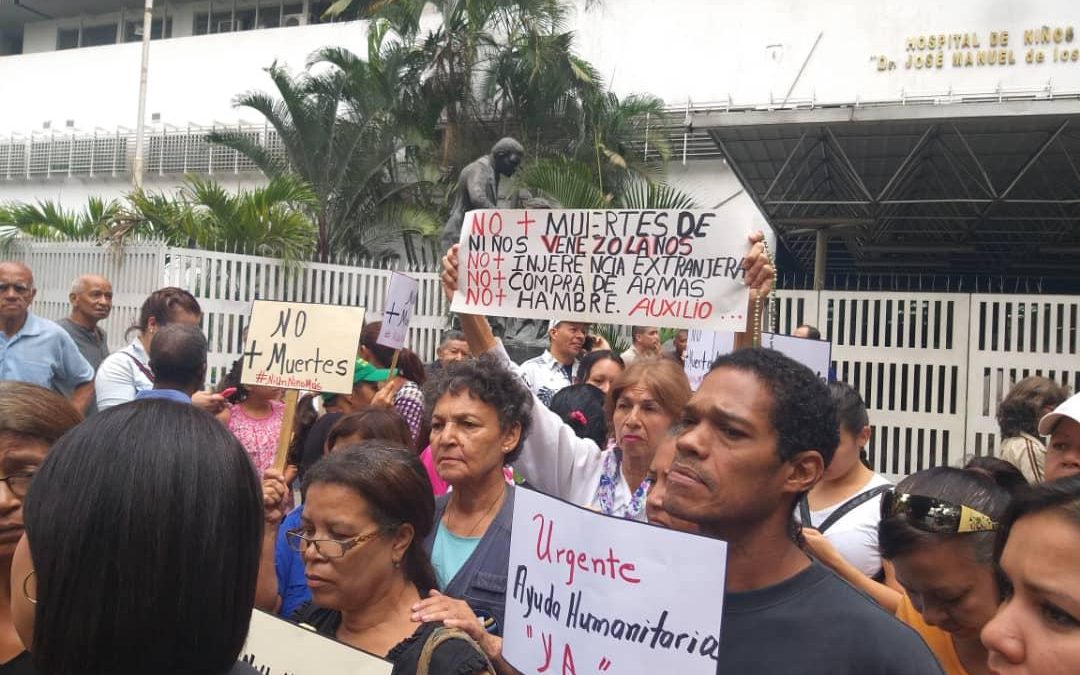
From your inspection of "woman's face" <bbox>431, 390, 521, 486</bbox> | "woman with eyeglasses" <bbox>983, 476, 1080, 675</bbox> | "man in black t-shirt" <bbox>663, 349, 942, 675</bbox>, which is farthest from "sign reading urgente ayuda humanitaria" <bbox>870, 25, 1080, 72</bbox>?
"woman with eyeglasses" <bbox>983, 476, 1080, 675</bbox>

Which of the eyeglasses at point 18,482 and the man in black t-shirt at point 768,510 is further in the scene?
the eyeglasses at point 18,482

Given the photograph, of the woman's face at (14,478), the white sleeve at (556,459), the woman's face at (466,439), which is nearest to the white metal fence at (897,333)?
the white sleeve at (556,459)

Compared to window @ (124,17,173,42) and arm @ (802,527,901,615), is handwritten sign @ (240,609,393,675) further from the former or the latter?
window @ (124,17,173,42)

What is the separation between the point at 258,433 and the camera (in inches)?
220

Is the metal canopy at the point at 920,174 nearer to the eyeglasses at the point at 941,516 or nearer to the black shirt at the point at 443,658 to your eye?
the eyeglasses at the point at 941,516

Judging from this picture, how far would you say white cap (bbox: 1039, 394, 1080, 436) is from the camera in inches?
127

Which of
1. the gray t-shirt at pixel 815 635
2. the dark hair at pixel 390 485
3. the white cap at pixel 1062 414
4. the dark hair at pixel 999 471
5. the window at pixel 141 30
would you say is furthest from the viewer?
the window at pixel 141 30

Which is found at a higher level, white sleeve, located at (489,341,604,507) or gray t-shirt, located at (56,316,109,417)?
gray t-shirt, located at (56,316,109,417)

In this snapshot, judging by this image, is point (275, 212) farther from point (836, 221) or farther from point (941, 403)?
point (941, 403)

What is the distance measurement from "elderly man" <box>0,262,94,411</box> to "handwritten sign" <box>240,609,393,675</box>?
12.7 feet


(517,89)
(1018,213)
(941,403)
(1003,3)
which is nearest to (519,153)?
(941,403)

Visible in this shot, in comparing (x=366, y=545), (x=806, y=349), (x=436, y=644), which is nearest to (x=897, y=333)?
(x=806, y=349)

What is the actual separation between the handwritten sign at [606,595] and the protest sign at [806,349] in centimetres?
303

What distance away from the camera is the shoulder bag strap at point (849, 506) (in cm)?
387
